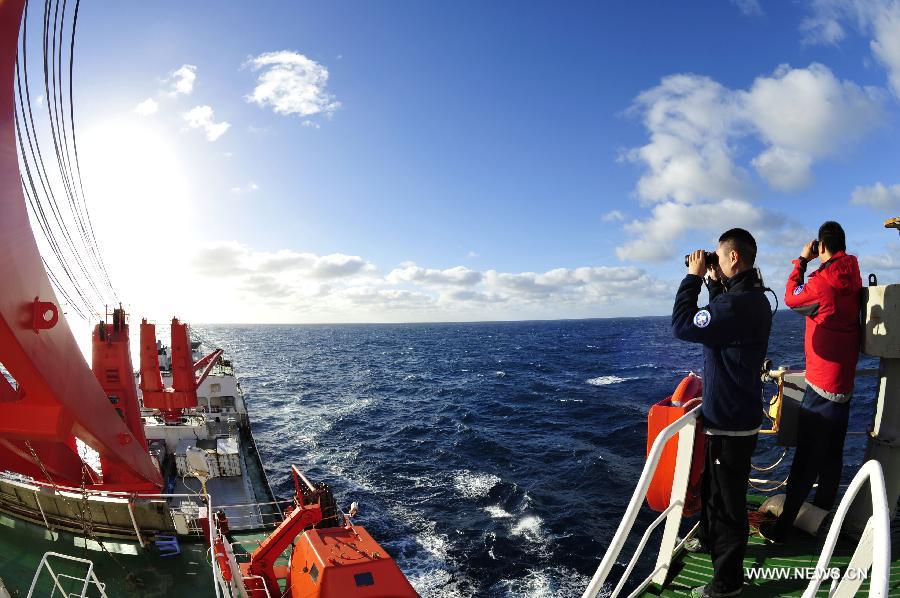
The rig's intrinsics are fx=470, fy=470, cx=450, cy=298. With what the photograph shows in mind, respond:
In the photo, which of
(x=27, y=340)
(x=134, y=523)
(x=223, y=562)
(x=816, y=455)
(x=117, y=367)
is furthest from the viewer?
(x=117, y=367)

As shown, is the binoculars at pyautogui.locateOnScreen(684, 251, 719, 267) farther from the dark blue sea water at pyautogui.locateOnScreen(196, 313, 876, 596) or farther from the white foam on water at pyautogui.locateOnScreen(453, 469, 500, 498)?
the white foam on water at pyautogui.locateOnScreen(453, 469, 500, 498)

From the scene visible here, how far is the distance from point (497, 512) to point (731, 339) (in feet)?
50.7

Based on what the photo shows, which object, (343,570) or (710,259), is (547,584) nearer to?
(343,570)

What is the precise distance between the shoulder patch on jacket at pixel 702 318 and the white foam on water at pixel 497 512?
592 inches

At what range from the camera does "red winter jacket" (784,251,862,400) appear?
15.9 feet

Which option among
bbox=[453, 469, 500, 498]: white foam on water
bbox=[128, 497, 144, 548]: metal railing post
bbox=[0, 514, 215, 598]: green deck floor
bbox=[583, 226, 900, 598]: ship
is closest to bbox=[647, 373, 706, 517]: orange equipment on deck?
bbox=[583, 226, 900, 598]: ship

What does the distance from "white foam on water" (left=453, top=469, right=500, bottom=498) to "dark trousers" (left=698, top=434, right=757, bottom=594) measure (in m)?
15.8

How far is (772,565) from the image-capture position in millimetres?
4734

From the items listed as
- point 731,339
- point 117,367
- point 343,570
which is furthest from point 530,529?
point 731,339

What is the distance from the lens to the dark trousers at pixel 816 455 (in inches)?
196

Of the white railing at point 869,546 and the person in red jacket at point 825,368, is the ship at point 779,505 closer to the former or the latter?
the person in red jacket at point 825,368

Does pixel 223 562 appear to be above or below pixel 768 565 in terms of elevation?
below

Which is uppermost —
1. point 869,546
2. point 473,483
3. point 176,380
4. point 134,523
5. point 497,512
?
point 869,546

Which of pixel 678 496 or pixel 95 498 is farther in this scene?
pixel 95 498
